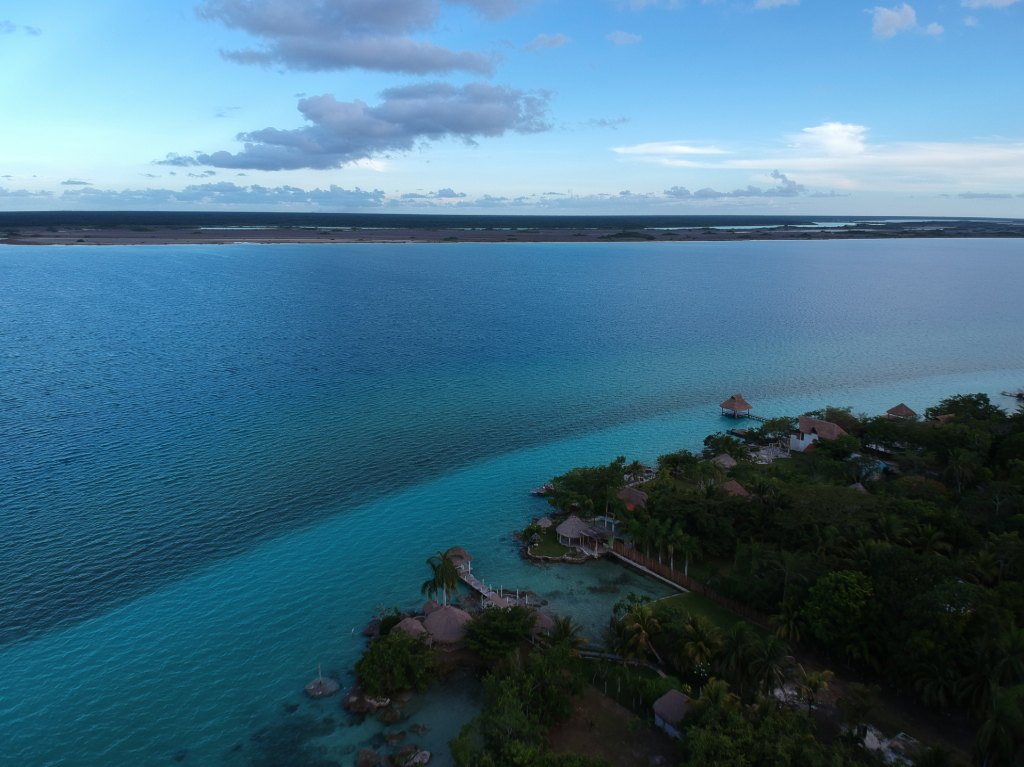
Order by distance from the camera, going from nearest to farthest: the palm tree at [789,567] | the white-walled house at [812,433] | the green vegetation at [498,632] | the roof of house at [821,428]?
the green vegetation at [498,632] → the palm tree at [789,567] → the white-walled house at [812,433] → the roof of house at [821,428]

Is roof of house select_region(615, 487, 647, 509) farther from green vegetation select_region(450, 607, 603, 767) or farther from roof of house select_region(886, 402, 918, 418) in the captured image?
roof of house select_region(886, 402, 918, 418)

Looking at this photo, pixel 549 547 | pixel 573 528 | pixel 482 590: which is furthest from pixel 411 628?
pixel 573 528

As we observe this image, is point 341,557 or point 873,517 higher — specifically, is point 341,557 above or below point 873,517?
below

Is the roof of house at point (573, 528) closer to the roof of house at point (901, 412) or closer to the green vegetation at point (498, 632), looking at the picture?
the green vegetation at point (498, 632)

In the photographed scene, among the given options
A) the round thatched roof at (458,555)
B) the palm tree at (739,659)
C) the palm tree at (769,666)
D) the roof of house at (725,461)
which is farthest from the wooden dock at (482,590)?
the roof of house at (725,461)

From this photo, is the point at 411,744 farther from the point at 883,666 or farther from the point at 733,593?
the point at 883,666

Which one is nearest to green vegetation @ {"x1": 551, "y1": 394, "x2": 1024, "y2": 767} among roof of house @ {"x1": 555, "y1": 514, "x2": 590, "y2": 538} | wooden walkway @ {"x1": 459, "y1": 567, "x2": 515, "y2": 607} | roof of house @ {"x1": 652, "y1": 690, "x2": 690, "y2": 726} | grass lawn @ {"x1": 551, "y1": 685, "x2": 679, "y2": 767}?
roof of house @ {"x1": 652, "y1": 690, "x2": 690, "y2": 726}

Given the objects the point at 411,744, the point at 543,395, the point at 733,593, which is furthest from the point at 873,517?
the point at 543,395
